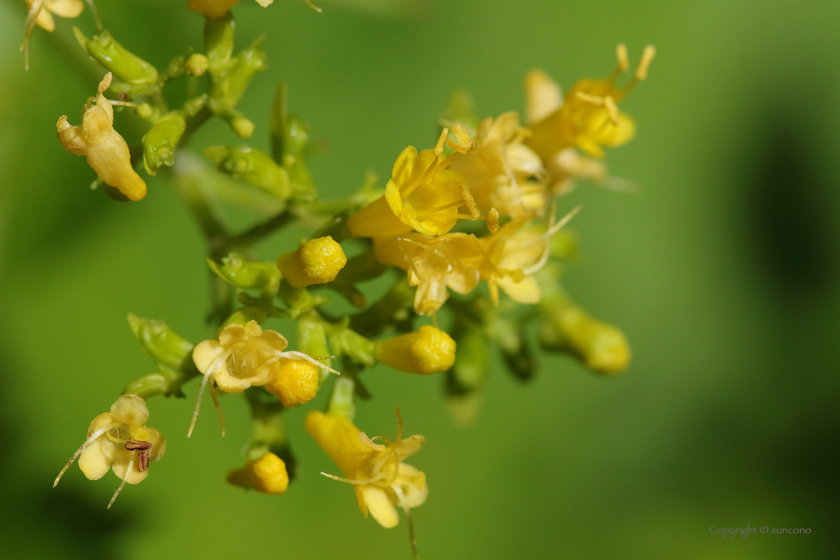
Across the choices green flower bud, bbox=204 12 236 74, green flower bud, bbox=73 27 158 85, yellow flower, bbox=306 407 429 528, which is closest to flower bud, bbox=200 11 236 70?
green flower bud, bbox=204 12 236 74

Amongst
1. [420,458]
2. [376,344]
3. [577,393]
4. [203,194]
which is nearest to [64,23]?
[203,194]

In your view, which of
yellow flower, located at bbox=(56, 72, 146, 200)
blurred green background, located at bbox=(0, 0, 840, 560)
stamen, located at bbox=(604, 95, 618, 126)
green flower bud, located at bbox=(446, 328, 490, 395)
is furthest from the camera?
blurred green background, located at bbox=(0, 0, 840, 560)

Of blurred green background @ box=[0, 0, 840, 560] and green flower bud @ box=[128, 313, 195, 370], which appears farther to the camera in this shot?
blurred green background @ box=[0, 0, 840, 560]

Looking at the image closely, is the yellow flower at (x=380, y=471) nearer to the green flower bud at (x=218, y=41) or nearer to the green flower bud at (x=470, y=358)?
the green flower bud at (x=470, y=358)

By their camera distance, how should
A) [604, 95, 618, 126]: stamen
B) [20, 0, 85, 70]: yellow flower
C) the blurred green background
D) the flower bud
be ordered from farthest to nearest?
the blurred green background, [604, 95, 618, 126]: stamen, the flower bud, [20, 0, 85, 70]: yellow flower

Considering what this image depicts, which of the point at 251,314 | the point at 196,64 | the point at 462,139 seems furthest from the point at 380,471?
the point at 196,64

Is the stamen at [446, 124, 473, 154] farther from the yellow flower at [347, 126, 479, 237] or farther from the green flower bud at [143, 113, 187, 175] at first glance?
the green flower bud at [143, 113, 187, 175]
